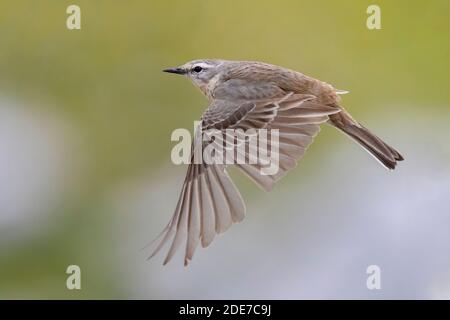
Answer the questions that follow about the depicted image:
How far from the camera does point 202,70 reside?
5258 millimetres

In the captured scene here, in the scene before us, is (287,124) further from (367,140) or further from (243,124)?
(367,140)

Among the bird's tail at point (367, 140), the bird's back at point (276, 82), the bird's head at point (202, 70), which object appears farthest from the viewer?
the bird's head at point (202, 70)

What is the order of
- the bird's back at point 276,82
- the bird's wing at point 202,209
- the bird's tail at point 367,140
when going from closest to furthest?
1. the bird's wing at point 202,209
2. the bird's tail at point 367,140
3. the bird's back at point 276,82

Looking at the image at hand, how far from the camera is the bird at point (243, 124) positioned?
13.2 feet

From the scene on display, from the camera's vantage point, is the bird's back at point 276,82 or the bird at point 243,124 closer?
the bird at point 243,124

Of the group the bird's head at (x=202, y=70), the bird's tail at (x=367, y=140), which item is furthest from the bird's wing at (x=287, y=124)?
the bird's head at (x=202, y=70)

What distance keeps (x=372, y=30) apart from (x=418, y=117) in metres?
0.69

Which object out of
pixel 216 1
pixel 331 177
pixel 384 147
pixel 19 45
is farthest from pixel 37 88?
pixel 384 147

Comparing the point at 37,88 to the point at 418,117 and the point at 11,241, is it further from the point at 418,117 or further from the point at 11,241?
the point at 418,117

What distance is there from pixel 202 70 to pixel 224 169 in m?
1.07

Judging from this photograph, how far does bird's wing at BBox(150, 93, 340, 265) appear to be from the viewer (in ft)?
13.1

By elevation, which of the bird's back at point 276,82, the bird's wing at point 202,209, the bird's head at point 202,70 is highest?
the bird's head at point 202,70

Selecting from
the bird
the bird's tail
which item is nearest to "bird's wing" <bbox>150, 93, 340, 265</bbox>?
the bird

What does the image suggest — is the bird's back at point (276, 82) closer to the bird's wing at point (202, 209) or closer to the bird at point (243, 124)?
the bird at point (243, 124)
